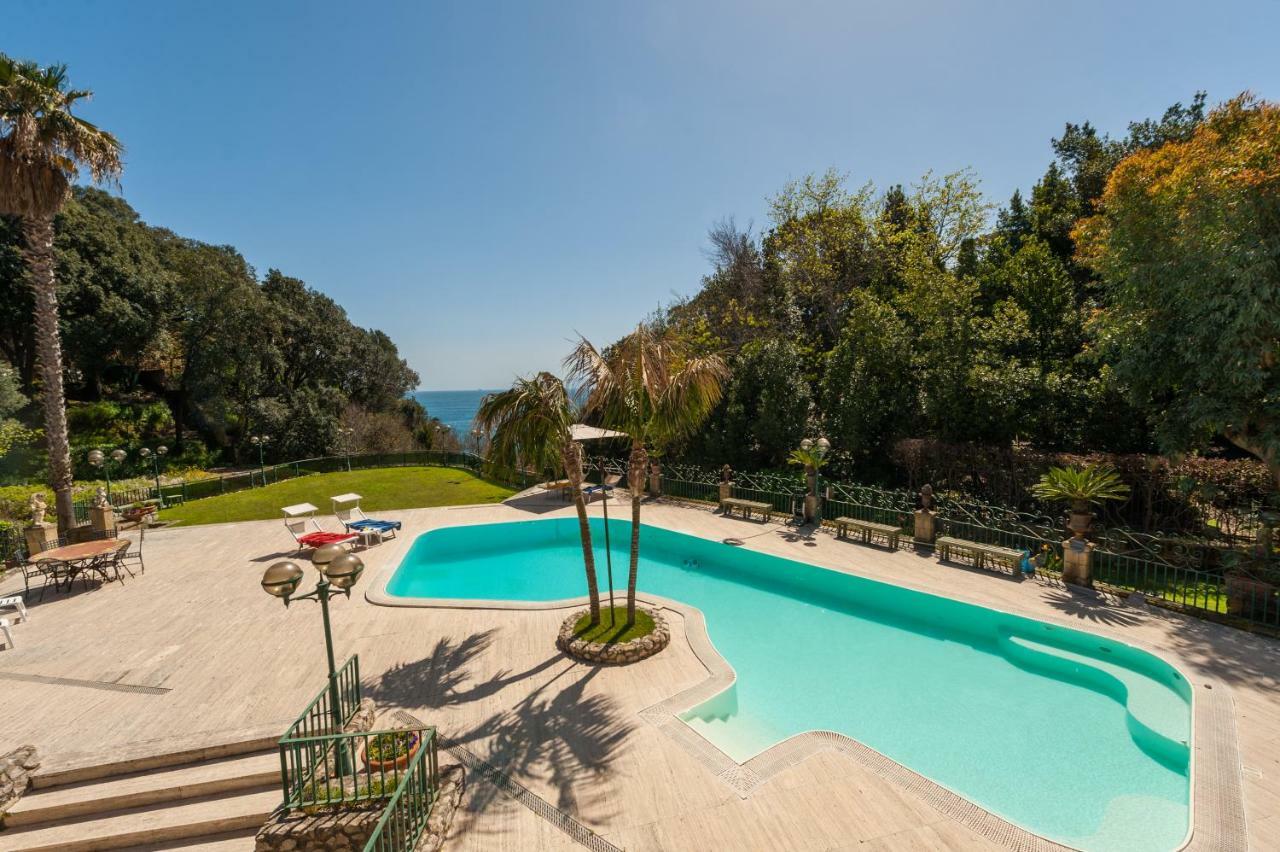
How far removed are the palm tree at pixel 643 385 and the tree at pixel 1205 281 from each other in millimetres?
10173

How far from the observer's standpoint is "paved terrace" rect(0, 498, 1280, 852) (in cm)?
536

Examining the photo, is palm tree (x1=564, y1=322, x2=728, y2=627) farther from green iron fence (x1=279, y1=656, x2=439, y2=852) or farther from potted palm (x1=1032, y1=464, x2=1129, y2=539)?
potted palm (x1=1032, y1=464, x2=1129, y2=539)

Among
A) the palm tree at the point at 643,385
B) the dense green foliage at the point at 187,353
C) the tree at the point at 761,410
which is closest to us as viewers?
the palm tree at the point at 643,385

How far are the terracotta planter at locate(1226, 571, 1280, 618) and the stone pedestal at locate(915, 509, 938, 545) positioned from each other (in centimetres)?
530

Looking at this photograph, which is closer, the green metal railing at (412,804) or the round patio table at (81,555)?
the green metal railing at (412,804)

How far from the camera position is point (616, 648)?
874 centimetres

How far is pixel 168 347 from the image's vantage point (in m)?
35.2

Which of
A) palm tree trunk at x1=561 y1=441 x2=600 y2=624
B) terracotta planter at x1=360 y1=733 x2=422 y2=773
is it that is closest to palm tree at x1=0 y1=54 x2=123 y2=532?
terracotta planter at x1=360 y1=733 x2=422 y2=773

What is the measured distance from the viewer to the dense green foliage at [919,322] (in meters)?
15.8

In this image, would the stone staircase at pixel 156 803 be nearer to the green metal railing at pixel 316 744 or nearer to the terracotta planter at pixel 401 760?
the green metal railing at pixel 316 744

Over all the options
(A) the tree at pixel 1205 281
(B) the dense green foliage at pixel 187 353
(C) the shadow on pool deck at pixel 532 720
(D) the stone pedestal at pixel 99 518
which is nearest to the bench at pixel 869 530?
(A) the tree at pixel 1205 281

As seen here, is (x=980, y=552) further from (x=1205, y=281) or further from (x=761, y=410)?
(x=761, y=410)

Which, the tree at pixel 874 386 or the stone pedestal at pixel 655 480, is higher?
the tree at pixel 874 386

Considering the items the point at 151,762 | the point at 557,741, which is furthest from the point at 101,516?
the point at 557,741
